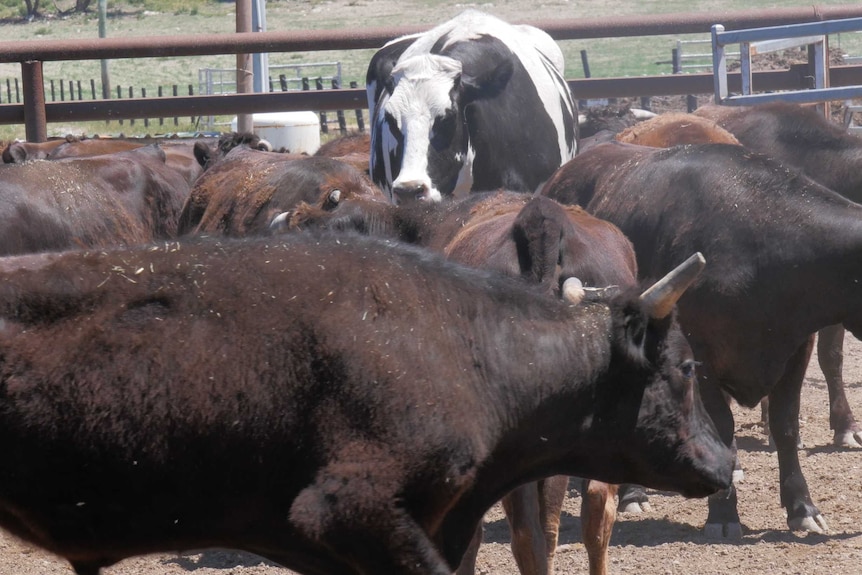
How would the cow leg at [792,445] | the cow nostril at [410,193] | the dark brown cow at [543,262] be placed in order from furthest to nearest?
1. the cow nostril at [410,193]
2. the cow leg at [792,445]
3. the dark brown cow at [543,262]

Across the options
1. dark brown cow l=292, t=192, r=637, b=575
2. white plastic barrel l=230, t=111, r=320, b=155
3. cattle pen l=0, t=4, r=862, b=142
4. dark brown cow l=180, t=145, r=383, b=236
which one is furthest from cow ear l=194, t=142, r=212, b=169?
white plastic barrel l=230, t=111, r=320, b=155

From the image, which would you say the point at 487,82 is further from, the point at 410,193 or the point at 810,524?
the point at 810,524

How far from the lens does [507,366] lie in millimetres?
3881

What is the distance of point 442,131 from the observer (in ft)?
24.9

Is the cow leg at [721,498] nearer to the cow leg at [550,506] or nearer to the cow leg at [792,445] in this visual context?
the cow leg at [792,445]

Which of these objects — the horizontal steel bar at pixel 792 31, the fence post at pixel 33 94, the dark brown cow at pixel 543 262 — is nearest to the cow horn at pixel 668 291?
the dark brown cow at pixel 543 262

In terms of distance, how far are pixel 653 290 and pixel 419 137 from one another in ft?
12.4

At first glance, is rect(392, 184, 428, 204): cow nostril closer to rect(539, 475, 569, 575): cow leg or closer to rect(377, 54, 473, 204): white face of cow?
rect(377, 54, 473, 204): white face of cow

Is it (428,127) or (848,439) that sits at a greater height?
(428,127)

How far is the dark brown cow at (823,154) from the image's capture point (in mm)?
7879

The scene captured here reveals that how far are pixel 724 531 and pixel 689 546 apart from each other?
24cm

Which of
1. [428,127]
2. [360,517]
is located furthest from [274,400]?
[428,127]

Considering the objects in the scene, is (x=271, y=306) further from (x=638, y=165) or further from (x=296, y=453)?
(x=638, y=165)

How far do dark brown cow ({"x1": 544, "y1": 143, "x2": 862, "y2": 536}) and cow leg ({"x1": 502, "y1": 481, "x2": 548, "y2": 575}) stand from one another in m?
1.60
